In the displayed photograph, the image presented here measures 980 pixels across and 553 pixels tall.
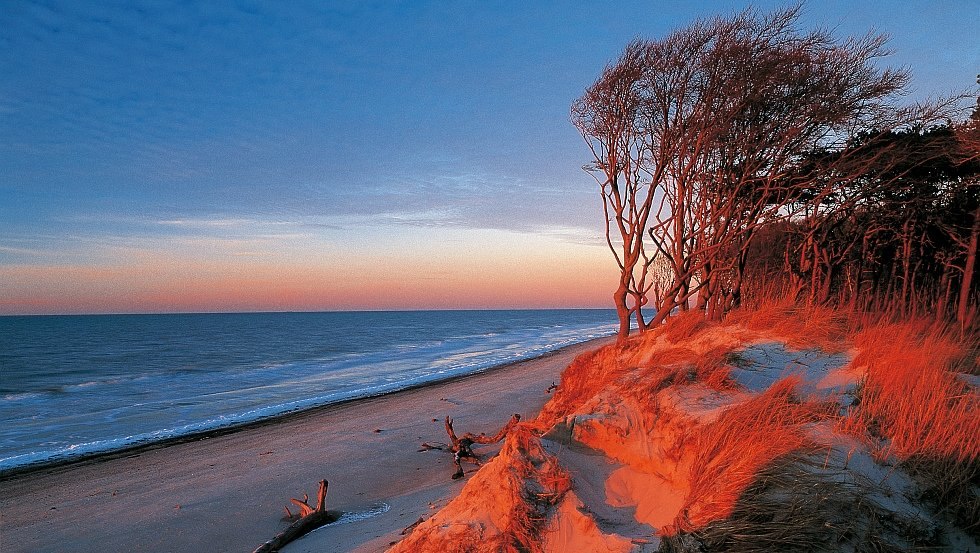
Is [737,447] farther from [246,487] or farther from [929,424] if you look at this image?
[246,487]

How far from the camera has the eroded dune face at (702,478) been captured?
358cm

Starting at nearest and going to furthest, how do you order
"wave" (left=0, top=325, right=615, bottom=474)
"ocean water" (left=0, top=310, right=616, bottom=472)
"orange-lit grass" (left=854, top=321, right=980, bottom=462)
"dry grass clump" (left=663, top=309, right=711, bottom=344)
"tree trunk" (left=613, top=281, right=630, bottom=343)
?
1. "orange-lit grass" (left=854, top=321, right=980, bottom=462)
2. "dry grass clump" (left=663, top=309, right=711, bottom=344)
3. "tree trunk" (left=613, top=281, right=630, bottom=343)
4. "wave" (left=0, top=325, right=615, bottom=474)
5. "ocean water" (left=0, top=310, right=616, bottom=472)

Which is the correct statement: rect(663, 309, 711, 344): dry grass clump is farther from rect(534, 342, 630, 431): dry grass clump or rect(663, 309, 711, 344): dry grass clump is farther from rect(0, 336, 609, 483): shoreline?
rect(0, 336, 609, 483): shoreline

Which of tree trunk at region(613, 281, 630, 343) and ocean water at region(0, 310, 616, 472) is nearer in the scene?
tree trunk at region(613, 281, 630, 343)

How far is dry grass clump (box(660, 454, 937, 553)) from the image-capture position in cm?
341

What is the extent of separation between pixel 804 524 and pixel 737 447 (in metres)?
0.80

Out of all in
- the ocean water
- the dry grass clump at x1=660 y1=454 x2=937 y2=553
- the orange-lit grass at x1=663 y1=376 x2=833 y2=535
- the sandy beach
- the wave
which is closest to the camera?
the dry grass clump at x1=660 y1=454 x2=937 y2=553

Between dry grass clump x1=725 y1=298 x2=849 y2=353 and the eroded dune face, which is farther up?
dry grass clump x1=725 y1=298 x2=849 y2=353

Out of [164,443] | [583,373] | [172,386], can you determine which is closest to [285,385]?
[172,386]

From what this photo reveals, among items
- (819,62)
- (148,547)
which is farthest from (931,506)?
(819,62)

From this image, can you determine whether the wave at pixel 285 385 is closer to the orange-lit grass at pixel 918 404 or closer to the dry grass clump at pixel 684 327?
the dry grass clump at pixel 684 327

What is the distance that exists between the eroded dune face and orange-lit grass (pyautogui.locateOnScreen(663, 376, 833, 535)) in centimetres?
1

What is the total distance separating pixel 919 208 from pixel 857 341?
10667 mm

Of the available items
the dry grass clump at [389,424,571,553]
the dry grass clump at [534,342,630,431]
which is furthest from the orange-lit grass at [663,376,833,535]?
the dry grass clump at [534,342,630,431]
